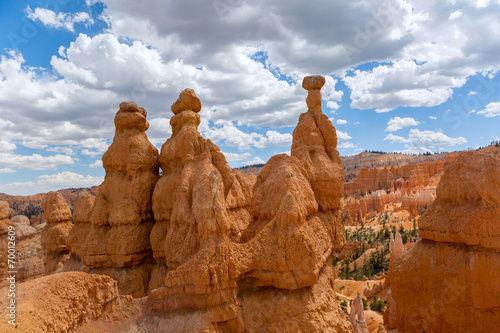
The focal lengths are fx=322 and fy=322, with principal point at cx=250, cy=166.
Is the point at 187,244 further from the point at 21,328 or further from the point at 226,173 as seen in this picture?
the point at 21,328

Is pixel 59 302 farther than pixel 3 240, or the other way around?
pixel 3 240

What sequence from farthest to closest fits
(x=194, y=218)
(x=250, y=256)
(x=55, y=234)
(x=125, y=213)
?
(x=55, y=234), (x=125, y=213), (x=194, y=218), (x=250, y=256)

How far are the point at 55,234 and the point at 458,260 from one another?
21.3 meters

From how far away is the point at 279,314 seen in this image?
8664 millimetres

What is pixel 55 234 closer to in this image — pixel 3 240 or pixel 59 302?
pixel 3 240

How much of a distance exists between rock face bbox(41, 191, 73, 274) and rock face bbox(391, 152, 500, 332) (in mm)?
18952

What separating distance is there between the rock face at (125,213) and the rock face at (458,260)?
412 inches

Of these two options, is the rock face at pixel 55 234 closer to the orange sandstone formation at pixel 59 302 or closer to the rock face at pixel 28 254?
the rock face at pixel 28 254

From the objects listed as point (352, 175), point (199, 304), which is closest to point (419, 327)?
point (199, 304)

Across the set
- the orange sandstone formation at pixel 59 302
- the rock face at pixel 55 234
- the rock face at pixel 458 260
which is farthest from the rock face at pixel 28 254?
the rock face at pixel 458 260

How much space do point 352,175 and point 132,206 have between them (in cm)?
14236

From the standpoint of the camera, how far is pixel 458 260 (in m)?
10.9

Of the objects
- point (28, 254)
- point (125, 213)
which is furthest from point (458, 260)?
point (28, 254)

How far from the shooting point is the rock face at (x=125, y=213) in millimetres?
13344
